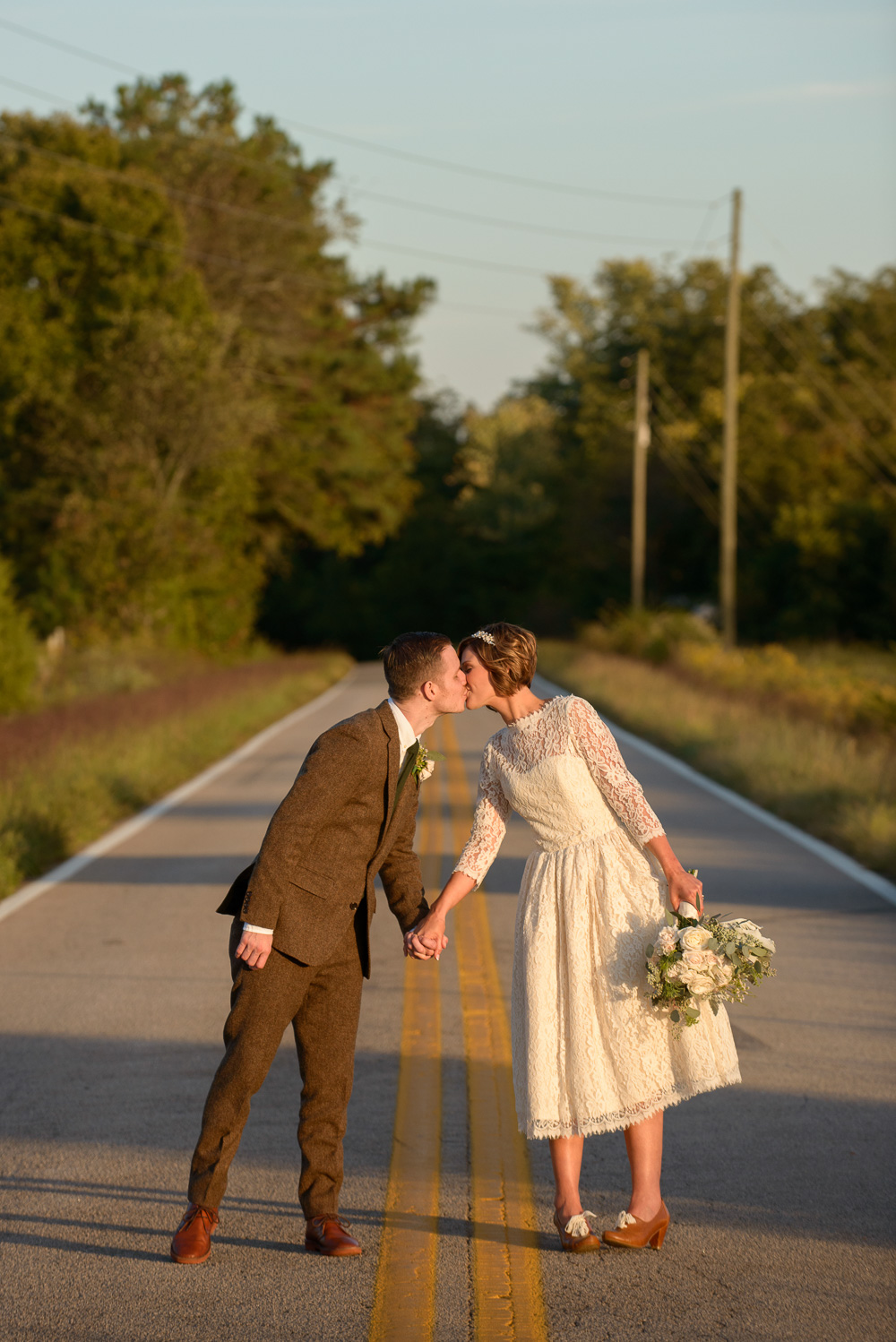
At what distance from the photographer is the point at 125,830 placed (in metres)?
13.6

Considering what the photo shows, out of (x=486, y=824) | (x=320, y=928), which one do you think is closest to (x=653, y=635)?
(x=486, y=824)

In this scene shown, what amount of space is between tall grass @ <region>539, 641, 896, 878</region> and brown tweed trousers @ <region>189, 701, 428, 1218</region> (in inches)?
309

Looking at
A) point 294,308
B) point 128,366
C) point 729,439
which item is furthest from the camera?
point 294,308

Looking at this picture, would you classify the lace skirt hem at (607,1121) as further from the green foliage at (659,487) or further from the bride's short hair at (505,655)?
the green foliage at (659,487)

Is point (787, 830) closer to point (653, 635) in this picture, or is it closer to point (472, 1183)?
point (472, 1183)

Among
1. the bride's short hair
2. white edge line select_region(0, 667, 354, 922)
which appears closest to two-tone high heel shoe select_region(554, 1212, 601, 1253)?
the bride's short hair

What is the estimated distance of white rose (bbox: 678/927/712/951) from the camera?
4.57 metres

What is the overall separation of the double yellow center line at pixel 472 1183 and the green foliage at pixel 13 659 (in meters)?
16.9

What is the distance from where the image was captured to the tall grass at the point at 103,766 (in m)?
12.3

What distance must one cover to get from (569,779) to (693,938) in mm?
594

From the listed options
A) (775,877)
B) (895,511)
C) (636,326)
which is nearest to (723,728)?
(775,877)

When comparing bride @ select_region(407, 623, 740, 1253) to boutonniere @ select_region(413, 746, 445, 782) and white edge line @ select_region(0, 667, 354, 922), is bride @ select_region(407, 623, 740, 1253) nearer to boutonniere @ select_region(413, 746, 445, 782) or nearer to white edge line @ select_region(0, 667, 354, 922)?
boutonniere @ select_region(413, 746, 445, 782)

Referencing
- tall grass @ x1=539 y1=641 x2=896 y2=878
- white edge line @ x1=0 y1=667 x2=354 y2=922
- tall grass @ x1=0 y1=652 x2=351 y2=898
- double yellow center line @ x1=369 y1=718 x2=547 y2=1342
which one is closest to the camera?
double yellow center line @ x1=369 y1=718 x2=547 y2=1342

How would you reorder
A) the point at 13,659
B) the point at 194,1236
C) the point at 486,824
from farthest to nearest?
the point at 13,659 < the point at 486,824 < the point at 194,1236
